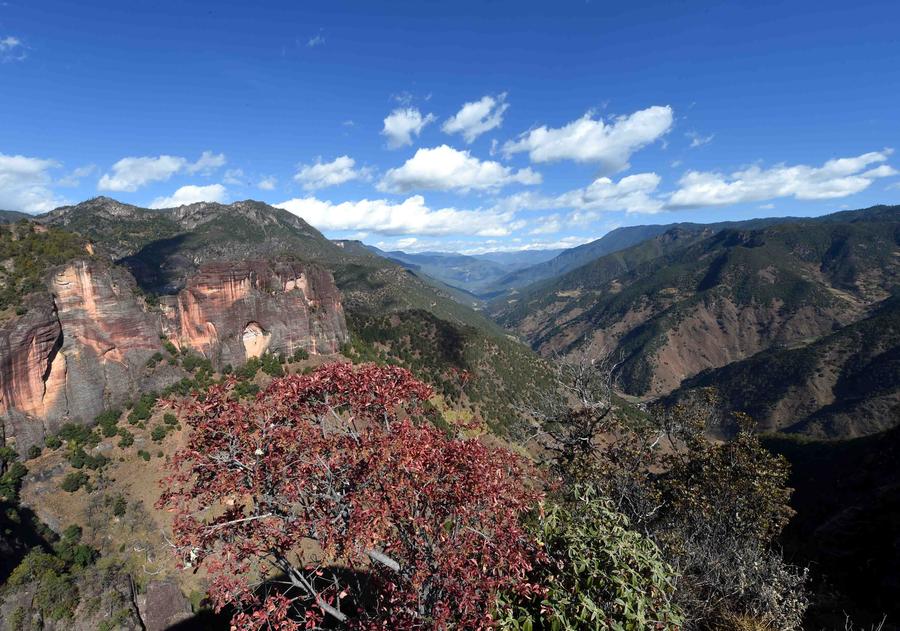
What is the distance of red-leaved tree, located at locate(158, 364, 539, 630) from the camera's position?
335 inches

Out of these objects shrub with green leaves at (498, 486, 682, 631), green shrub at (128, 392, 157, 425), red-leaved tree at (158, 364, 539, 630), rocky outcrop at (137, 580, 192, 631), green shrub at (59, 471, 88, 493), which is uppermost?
red-leaved tree at (158, 364, 539, 630)

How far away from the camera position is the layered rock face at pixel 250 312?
2469 inches

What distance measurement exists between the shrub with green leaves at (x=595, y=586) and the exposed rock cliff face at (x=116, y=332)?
5821 cm

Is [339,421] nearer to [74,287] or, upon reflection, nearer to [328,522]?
[328,522]

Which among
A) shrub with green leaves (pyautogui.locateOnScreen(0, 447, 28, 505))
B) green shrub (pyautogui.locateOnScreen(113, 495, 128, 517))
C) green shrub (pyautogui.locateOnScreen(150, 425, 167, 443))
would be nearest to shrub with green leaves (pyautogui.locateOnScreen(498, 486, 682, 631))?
green shrub (pyautogui.locateOnScreen(113, 495, 128, 517))

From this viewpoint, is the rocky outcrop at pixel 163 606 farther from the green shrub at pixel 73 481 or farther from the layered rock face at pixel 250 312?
the layered rock face at pixel 250 312

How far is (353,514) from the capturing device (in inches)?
327

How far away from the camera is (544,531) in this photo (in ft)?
36.4

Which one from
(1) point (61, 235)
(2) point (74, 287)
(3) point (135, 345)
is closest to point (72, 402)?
(3) point (135, 345)

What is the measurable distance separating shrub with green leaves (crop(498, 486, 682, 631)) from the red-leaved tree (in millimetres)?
912

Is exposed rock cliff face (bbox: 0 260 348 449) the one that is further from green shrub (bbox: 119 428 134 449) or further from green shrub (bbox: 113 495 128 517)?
green shrub (bbox: 113 495 128 517)

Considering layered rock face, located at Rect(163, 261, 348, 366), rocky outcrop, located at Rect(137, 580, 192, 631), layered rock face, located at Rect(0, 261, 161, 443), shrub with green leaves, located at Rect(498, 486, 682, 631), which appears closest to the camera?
shrub with green leaves, located at Rect(498, 486, 682, 631)

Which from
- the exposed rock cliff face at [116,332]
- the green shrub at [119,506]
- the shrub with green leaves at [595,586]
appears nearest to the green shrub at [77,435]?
the exposed rock cliff face at [116,332]

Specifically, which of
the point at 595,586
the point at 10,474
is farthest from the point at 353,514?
the point at 10,474
